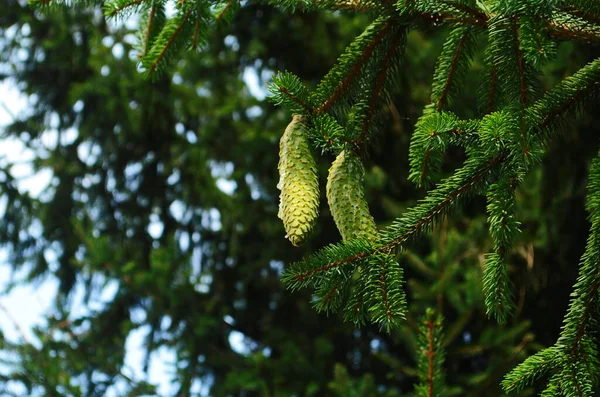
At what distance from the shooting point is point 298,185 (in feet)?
3.99

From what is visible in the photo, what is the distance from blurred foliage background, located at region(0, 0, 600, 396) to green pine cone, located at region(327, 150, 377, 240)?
223 centimetres

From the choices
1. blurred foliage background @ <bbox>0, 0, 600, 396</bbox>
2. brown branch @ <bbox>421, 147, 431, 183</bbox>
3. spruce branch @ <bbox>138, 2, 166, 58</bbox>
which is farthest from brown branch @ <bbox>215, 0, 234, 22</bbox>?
blurred foliage background @ <bbox>0, 0, 600, 396</bbox>

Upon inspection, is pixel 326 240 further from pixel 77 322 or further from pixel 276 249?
pixel 77 322

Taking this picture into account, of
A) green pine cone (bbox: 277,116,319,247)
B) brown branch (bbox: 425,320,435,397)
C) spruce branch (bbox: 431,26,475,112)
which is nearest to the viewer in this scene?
green pine cone (bbox: 277,116,319,247)

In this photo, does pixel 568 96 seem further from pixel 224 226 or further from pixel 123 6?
pixel 224 226

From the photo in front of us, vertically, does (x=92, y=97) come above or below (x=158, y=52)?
above

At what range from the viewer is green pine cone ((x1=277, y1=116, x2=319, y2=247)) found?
1.16m

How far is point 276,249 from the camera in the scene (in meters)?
4.53

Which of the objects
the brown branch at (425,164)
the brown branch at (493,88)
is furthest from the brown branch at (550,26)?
the brown branch at (425,164)

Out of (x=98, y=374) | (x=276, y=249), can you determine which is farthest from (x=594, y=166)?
(x=98, y=374)

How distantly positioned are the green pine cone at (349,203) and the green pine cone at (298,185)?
39 mm

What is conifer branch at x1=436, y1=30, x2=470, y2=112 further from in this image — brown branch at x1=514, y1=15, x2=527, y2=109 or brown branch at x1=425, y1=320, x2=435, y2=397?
brown branch at x1=425, y1=320, x2=435, y2=397

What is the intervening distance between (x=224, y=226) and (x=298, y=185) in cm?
365

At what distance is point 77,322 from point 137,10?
3.22 m
